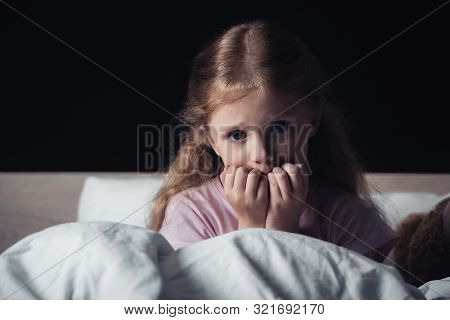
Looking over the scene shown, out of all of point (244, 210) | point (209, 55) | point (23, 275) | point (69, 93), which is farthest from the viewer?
point (69, 93)

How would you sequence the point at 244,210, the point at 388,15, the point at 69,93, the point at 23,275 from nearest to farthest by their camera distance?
the point at 23,275
the point at 244,210
the point at 388,15
the point at 69,93

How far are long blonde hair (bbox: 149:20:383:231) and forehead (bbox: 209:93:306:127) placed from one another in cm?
1

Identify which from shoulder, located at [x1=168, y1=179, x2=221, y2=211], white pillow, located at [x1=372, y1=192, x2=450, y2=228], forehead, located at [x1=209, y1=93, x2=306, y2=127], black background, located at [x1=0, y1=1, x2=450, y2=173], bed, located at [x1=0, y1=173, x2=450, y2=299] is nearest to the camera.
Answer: bed, located at [x1=0, y1=173, x2=450, y2=299]

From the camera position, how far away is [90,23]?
4.95ft

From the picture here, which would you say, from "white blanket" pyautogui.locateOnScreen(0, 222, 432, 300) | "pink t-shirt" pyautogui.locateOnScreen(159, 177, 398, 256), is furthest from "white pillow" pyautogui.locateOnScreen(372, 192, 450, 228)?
"white blanket" pyautogui.locateOnScreen(0, 222, 432, 300)

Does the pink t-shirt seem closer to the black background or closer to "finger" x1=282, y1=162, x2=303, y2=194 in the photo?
"finger" x1=282, y1=162, x2=303, y2=194

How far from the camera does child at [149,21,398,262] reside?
91 centimetres

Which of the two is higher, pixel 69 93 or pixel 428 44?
pixel 428 44

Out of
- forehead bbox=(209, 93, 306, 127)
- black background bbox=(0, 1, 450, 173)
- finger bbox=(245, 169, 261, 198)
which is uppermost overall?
black background bbox=(0, 1, 450, 173)

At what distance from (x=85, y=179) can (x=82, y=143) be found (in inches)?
5.5

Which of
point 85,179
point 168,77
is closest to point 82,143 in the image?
point 85,179

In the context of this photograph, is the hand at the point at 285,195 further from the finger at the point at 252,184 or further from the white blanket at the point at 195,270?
the white blanket at the point at 195,270

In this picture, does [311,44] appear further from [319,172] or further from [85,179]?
[85,179]

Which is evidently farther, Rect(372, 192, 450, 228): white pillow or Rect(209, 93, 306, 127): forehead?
Rect(372, 192, 450, 228): white pillow
